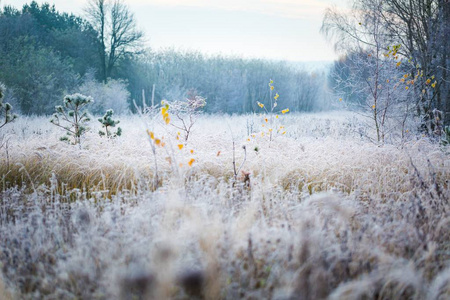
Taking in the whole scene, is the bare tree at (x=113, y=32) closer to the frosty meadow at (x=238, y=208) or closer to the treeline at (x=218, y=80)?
the treeline at (x=218, y=80)

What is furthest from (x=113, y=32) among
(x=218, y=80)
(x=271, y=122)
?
(x=271, y=122)

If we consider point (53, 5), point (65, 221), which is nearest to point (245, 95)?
point (53, 5)

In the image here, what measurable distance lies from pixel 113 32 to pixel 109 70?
2.34 metres

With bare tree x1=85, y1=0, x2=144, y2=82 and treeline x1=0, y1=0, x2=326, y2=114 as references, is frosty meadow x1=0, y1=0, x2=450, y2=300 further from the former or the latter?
bare tree x1=85, y1=0, x2=144, y2=82

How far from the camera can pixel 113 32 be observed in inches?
794

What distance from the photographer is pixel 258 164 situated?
14.3ft

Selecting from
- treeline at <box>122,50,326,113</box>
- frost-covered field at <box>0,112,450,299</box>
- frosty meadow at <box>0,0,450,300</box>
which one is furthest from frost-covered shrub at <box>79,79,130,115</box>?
frost-covered field at <box>0,112,450,299</box>

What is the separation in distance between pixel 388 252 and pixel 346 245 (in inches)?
10.8

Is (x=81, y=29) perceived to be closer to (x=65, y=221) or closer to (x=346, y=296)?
(x=65, y=221)

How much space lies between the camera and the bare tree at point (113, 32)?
1970cm

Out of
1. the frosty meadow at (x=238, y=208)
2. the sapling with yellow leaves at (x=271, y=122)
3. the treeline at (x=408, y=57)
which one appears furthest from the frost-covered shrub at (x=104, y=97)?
the treeline at (x=408, y=57)

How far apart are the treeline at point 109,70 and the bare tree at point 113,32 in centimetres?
6

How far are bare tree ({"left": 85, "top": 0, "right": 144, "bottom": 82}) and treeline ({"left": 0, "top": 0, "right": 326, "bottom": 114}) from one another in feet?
0.19

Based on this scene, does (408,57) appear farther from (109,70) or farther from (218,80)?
(109,70)
